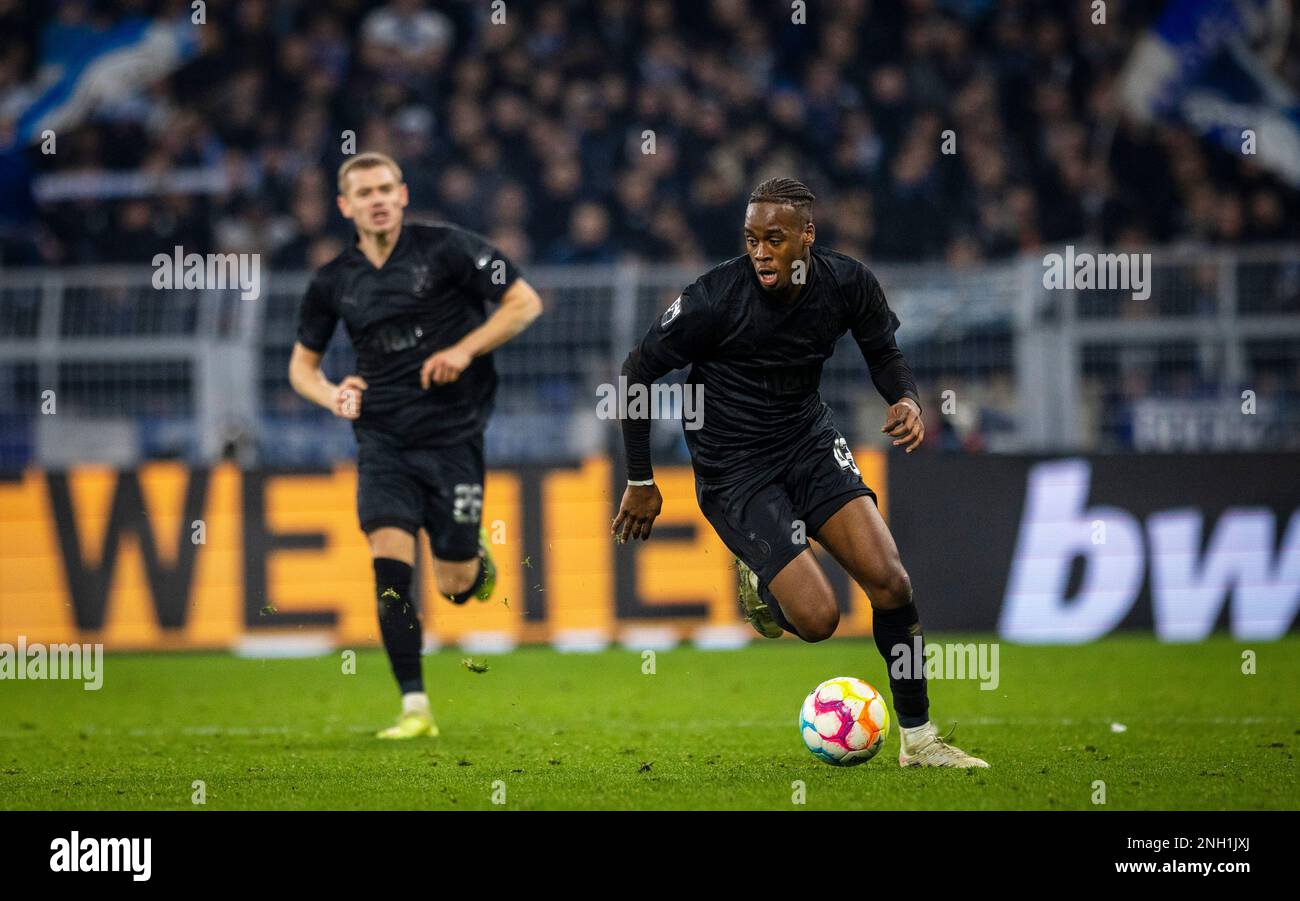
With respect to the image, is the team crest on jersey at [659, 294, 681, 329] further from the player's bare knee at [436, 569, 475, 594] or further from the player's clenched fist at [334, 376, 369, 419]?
the player's bare knee at [436, 569, 475, 594]

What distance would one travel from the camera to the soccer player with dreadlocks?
6.34 metres

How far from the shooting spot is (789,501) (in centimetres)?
663

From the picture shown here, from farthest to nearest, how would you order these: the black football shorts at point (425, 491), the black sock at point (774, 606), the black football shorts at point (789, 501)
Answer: the black football shorts at point (425, 491)
the black sock at point (774, 606)
the black football shorts at point (789, 501)

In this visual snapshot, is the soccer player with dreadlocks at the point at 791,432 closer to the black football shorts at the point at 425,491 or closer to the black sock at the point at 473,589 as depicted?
the black football shorts at the point at 425,491

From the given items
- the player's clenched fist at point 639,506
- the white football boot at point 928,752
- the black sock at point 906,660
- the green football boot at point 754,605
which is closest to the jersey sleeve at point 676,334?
the player's clenched fist at point 639,506

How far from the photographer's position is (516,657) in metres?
11.8

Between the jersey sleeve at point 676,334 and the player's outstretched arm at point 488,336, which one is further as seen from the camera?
the player's outstretched arm at point 488,336

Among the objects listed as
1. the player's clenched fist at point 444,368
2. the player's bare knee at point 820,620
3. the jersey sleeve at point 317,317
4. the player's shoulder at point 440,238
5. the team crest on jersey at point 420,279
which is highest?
the player's shoulder at point 440,238

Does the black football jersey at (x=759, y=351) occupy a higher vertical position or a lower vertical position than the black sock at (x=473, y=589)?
higher

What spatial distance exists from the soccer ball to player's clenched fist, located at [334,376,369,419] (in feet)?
8.50

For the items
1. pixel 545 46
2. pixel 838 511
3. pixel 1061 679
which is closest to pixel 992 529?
pixel 1061 679

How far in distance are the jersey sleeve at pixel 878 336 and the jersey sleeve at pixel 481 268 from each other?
6.99ft

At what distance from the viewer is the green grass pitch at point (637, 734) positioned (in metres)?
5.90

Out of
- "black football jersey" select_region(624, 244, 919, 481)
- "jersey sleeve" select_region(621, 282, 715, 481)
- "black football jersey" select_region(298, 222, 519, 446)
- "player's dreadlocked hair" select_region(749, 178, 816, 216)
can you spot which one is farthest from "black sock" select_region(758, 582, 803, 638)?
"black football jersey" select_region(298, 222, 519, 446)
